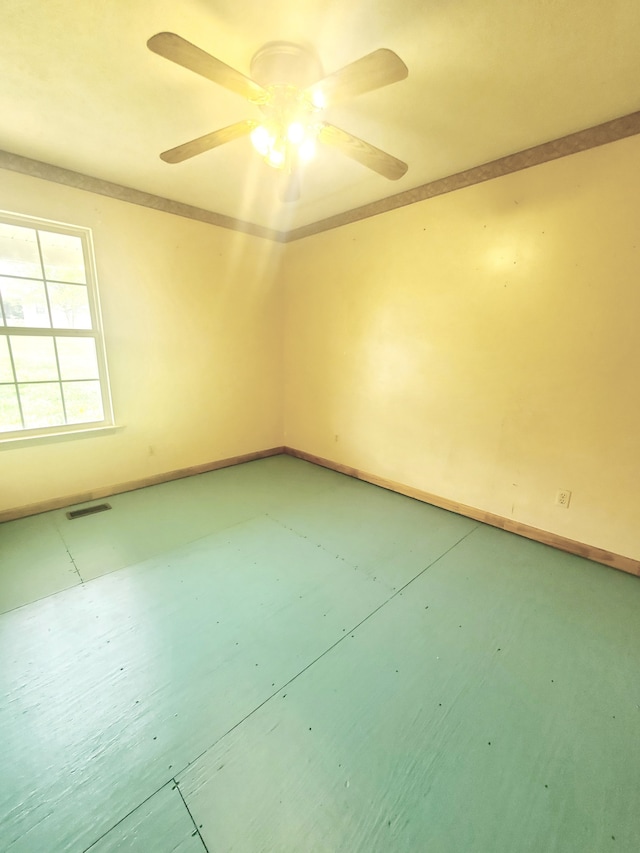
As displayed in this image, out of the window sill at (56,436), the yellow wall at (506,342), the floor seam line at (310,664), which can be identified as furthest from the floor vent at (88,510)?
the yellow wall at (506,342)

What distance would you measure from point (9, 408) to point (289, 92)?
2790 mm

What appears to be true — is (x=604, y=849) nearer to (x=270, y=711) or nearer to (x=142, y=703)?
(x=270, y=711)

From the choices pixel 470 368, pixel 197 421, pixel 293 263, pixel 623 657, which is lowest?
pixel 623 657

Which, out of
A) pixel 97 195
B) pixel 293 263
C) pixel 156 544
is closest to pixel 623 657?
pixel 156 544

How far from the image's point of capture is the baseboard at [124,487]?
2670mm

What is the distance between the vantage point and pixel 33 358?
2.64m

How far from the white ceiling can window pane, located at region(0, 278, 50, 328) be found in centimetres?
85

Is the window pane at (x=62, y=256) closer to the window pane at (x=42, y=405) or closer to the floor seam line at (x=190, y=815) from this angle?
the window pane at (x=42, y=405)

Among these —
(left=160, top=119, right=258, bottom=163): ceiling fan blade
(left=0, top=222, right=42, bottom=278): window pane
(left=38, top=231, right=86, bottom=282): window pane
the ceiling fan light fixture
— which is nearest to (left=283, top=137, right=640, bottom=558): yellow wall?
the ceiling fan light fixture

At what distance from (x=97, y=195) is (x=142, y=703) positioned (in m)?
3.38

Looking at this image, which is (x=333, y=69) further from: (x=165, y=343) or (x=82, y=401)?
(x=82, y=401)

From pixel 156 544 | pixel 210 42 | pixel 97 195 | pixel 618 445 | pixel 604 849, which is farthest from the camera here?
pixel 97 195

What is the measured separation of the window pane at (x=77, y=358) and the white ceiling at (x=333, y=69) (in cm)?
126

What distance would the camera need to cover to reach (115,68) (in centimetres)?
161
